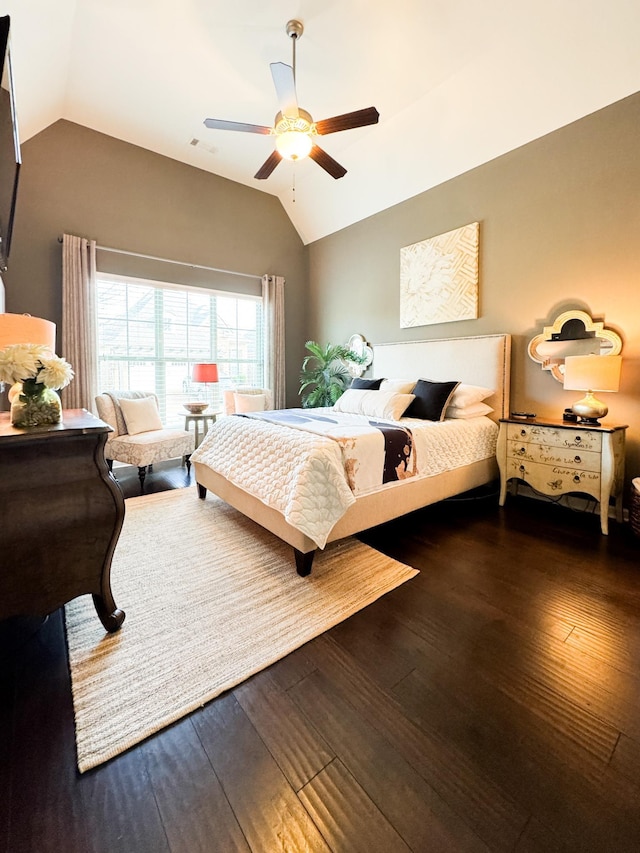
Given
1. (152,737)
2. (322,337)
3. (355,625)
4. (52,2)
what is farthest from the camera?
(322,337)

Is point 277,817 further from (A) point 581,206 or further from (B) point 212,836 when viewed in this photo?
(A) point 581,206

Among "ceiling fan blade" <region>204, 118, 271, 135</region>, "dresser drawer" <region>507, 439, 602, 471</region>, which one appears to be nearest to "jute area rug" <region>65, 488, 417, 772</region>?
"dresser drawer" <region>507, 439, 602, 471</region>

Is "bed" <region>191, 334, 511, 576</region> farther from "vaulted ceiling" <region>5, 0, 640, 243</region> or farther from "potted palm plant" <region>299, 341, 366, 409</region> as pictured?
"vaulted ceiling" <region>5, 0, 640, 243</region>

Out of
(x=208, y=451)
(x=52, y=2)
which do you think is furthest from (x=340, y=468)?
(x=52, y=2)

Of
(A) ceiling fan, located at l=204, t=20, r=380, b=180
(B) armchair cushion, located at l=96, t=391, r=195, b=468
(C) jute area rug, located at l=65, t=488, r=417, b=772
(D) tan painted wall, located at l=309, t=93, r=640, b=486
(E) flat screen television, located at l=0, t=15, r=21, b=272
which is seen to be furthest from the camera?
(B) armchair cushion, located at l=96, t=391, r=195, b=468

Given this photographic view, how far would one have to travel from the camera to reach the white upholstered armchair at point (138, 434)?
372 centimetres

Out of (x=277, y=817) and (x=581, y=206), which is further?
(x=581, y=206)

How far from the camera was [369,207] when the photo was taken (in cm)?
478

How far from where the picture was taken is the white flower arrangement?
141 centimetres

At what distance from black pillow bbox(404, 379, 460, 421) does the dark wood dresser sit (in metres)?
2.67

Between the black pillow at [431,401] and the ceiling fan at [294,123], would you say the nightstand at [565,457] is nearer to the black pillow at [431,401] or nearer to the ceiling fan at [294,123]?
the black pillow at [431,401]

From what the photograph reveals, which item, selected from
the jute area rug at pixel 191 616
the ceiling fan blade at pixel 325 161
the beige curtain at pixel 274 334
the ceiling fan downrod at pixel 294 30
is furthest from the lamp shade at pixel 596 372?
the beige curtain at pixel 274 334

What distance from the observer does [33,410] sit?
59.6 inches

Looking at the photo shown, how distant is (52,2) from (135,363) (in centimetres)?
305
